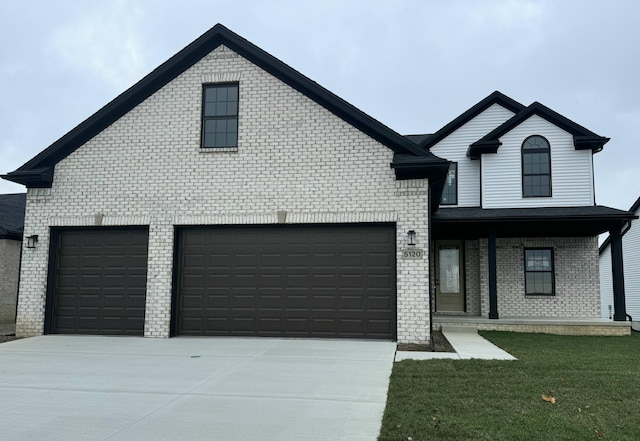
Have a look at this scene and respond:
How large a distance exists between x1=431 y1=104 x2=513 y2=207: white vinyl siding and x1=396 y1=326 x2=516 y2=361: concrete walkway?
6.06 m

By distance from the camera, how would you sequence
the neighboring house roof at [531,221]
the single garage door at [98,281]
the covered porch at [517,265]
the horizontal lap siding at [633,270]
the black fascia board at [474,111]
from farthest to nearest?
1. the horizontal lap siding at [633,270]
2. the black fascia board at [474,111]
3. the covered porch at [517,265]
4. the neighboring house roof at [531,221]
5. the single garage door at [98,281]

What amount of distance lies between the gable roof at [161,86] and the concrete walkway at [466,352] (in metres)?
4.86

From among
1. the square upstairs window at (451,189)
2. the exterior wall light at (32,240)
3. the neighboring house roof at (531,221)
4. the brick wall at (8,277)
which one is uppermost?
the square upstairs window at (451,189)

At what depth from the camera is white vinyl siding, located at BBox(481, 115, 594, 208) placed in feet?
56.2

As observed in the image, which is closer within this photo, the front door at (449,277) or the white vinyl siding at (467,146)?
the front door at (449,277)

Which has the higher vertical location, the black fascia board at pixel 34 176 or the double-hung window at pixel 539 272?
the black fascia board at pixel 34 176

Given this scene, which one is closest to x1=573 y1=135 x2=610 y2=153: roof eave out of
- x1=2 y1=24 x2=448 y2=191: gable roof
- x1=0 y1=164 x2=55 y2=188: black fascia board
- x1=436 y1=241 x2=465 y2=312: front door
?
x1=436 y1=241 x2=465 y2=312: front door

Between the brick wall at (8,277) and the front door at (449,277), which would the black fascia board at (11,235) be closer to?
the brick wall at (8,277)

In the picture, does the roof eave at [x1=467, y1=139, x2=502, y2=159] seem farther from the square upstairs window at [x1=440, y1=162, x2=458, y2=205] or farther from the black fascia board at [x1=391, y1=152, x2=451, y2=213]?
the black fascia board at [x1=391, y1=152, x2=451, y2=213]

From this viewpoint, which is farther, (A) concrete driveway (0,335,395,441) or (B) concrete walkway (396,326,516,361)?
(B) concrete walkway (396,326,516,361)

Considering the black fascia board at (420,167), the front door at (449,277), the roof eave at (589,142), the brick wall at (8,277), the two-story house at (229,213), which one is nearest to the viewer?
the black fascia board at (420,167)

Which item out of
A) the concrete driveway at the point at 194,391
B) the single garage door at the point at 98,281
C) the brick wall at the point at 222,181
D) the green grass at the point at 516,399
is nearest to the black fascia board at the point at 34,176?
the brick wall at the point at 222,181

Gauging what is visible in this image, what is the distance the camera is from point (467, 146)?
1872 cm

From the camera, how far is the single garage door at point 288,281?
11.6m
